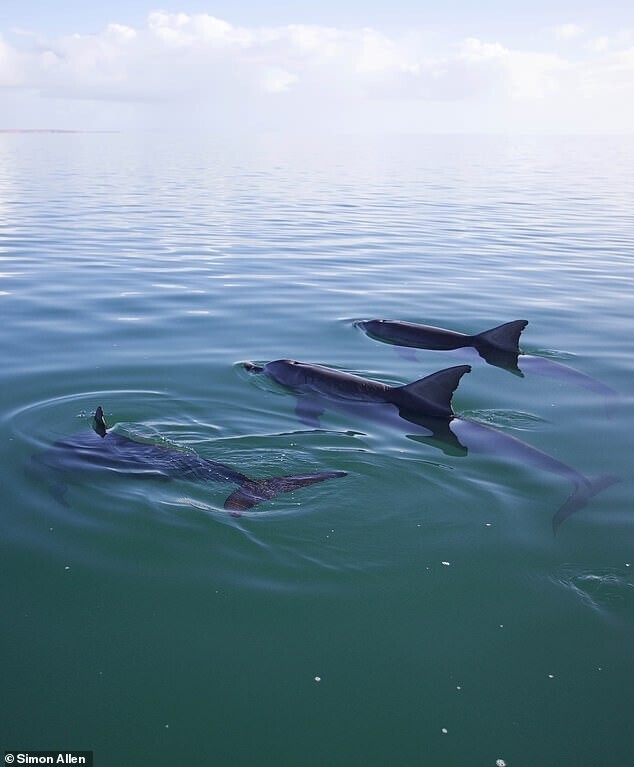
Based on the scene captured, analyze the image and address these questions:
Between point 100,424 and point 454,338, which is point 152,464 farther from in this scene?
point 454,338

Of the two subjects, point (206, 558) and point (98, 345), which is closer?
point (206, 558)

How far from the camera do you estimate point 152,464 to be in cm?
957

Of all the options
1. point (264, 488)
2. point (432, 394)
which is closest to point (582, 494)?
point (432, 394)

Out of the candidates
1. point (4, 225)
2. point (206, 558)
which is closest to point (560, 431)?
point (206, 558)

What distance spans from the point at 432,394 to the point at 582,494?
2.81m

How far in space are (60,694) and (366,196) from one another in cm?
4377

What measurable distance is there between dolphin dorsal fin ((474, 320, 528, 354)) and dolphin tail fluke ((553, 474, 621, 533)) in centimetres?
521

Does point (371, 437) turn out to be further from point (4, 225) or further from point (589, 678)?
point (4, 225)

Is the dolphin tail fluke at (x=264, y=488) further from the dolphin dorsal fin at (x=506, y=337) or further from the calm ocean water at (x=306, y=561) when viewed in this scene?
the dolphin dorsal fin at (x=506, y=337)

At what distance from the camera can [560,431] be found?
38.2ft

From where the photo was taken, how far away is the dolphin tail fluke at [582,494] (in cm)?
902

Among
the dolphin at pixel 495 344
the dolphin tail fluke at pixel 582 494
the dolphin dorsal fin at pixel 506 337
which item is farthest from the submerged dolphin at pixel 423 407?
the dolphin dorsal fin at pixel 506 337

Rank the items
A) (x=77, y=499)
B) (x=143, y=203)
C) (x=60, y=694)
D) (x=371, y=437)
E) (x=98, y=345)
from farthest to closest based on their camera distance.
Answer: (x=143, y=203), (x=98, y=345), (x=371, y=437), (x=77, y=499), (x=60, y=694)

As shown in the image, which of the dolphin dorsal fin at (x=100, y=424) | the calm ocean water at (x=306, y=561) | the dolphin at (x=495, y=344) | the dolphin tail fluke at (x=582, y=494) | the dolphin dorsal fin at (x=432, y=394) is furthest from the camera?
the dolphin at (x=495, y=344)
